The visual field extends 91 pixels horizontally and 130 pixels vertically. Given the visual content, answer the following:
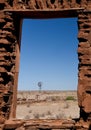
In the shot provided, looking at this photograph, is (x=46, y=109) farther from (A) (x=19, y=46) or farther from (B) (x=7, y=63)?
(B) (x=7, y=63)

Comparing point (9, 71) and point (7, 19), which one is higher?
point (7, 19)

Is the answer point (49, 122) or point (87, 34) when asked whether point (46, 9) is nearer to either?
point (87, 34)

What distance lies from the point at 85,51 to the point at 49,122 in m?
2.01

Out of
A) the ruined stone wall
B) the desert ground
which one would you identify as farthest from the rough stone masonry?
the desert ground

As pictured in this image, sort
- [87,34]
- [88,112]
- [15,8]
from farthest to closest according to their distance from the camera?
[15,8] < [87,34] < [88,112]

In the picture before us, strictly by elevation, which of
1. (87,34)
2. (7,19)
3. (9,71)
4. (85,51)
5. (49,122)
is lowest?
(49,122)

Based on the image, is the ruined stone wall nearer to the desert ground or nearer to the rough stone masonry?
the rough stone masonry

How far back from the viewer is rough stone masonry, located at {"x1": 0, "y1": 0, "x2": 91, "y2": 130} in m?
6.89

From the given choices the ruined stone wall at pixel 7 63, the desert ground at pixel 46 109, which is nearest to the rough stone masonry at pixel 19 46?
the ruined stone wall at pixel 7 63

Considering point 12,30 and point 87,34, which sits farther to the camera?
point 12,30

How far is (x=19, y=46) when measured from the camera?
8062 millimetres

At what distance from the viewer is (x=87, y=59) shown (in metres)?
7.01

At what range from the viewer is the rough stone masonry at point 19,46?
6887 mm

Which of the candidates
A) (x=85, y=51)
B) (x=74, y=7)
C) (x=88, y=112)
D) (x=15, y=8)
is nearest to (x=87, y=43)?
(x=85, y=51)
